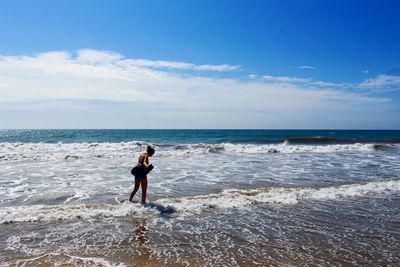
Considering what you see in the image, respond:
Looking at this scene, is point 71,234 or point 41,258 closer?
point 41,258

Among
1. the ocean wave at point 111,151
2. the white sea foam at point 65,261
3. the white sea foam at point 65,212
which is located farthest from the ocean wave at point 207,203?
the ocean wave at point 111,151

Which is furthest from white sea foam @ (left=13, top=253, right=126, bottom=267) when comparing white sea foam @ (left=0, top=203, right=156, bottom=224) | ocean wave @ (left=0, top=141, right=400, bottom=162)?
ocean wave @ (left=0, top=141, right=400, bottom=162)

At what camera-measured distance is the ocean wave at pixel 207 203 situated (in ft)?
29.0

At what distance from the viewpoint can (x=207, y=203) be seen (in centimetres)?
1020

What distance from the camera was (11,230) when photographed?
769cm

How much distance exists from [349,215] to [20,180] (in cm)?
1283

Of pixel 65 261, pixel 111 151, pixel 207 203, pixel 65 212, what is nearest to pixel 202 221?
pixel 207 203

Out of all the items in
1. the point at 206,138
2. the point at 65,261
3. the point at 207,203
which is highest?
the point at 206,138

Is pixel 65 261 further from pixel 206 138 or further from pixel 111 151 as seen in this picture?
pixel 206 138

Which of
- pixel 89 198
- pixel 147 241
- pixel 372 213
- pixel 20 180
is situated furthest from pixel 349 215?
pixel 20 180

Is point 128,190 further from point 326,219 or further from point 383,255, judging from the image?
point 383,255

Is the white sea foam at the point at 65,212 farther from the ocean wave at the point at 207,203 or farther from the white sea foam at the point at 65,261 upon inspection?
the white sea foam at the point at 65,261

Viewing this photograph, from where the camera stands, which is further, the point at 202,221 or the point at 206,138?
the point at 206,138

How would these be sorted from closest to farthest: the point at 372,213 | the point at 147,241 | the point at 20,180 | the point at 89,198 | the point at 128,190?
the point at 147,241 < the point at 372,213 < the point at 89,198 < the point at 128,190 < the point at 20,180
